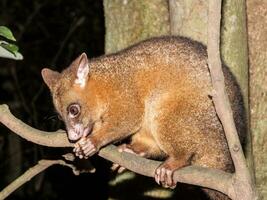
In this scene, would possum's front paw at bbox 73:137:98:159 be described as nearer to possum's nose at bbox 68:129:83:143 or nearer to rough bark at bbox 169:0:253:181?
possum's nose at bbox 68:129:83:143

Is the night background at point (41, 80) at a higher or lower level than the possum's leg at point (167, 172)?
lower

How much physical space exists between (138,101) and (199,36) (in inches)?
32.0

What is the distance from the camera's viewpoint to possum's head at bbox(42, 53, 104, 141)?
4.57 metres

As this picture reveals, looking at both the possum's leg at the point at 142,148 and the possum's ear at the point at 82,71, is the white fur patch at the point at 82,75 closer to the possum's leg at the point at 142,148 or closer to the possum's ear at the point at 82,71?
the possum's ear at the point at 82,71

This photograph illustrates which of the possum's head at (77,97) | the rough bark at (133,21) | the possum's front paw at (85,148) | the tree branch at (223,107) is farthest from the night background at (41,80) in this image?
the tree branch at (223,107)

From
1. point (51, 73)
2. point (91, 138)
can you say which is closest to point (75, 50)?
point (51, 73)

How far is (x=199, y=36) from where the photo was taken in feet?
16.3

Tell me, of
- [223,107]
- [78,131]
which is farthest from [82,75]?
[223,107]

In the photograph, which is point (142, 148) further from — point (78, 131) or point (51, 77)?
point (51, 77)

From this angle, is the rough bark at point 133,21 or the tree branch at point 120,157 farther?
the rough bark at point 133,21

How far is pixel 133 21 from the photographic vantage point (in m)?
5.49

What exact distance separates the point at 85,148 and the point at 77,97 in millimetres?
582

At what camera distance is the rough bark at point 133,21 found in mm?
5492

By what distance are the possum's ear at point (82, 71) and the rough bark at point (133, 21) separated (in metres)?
0.90
